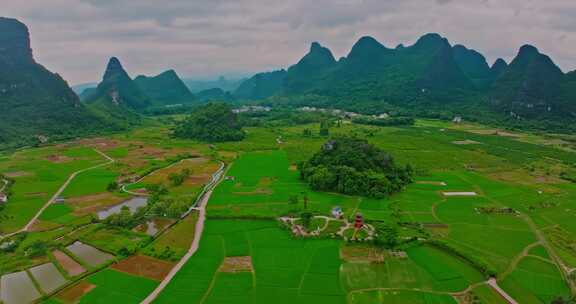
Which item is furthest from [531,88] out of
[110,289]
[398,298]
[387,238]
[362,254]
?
[110,289]

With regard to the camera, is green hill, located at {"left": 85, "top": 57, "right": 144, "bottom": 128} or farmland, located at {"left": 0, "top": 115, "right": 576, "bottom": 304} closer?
farmland, located at {"left": 0, "top": 115, "right": 576, "bottom": 304}

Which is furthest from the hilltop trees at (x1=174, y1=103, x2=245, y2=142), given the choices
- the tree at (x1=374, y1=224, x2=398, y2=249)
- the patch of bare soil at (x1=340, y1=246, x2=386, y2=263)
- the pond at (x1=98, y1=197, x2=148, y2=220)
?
the patch of bare soil at (x1=340, y1=246, x2=386, y2=263)

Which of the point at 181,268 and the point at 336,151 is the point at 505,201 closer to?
the point at 336,151

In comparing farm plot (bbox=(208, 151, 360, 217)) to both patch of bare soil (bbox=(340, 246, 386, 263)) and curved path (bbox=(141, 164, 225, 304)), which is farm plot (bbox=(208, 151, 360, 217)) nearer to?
curved path (bbox=(141, 164, 225, 304))

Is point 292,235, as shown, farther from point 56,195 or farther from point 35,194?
point 35,194

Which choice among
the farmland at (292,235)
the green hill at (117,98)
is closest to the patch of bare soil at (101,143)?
the farmland at (292,235)

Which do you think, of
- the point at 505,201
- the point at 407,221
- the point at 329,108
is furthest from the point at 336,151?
the point at 329,108
